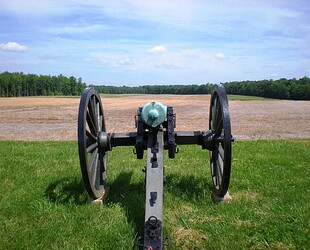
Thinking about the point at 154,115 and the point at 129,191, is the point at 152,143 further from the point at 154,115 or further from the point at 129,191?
the point at 129,191

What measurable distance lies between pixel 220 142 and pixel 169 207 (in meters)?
1.26

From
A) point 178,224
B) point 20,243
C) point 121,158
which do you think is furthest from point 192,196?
point 121,158

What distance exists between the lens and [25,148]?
32.8 feet

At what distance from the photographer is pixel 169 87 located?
555ft

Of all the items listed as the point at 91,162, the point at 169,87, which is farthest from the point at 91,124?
the point at 169,87

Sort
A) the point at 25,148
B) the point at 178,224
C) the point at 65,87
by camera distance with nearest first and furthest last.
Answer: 1. the point at 178,224
2. the point at 25,148
3. the point at 65,87

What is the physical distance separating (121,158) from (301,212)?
15.7 feet

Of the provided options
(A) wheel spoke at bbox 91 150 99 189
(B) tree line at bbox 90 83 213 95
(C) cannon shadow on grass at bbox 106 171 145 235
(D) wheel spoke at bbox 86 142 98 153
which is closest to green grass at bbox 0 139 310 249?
(C) cannon shadow on grass at bbox 106 171 145 235

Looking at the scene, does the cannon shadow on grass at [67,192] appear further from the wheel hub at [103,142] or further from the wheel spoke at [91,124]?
the wheel spoke at [91,124]

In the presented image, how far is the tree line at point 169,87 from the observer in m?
95.1

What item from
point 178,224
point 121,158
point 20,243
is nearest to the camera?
point 20,243

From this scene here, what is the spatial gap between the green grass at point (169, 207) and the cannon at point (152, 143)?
331 millimetres

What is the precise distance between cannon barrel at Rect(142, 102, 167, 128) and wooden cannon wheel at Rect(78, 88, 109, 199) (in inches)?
30.8

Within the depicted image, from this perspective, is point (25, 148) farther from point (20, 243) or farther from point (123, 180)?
point (20, 243)
